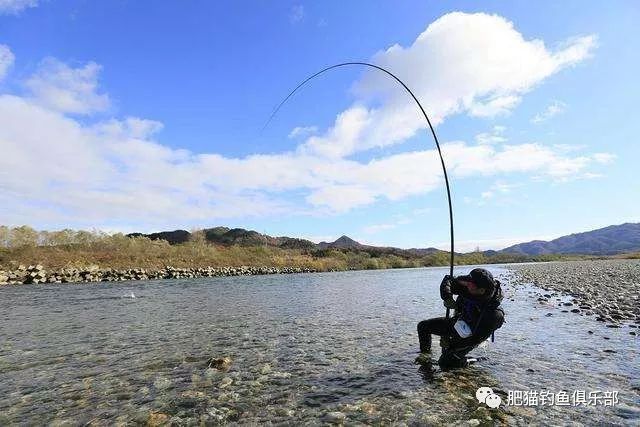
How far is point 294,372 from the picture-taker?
340 inches

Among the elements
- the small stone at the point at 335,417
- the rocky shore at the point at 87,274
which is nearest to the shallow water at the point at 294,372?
the small stone at the point at 335,417

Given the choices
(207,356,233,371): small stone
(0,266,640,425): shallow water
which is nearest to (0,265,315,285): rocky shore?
(0,266,640,425): shallow water

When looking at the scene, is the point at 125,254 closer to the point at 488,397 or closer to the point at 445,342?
the point at 445,342

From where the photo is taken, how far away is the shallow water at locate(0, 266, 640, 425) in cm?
628

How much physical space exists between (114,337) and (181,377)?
5937 mm

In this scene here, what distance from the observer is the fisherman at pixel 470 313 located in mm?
7820

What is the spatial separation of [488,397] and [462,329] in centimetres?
144

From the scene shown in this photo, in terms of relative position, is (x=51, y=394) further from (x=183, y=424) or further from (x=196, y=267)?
(x=196, y=267)

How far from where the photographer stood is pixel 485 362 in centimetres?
920

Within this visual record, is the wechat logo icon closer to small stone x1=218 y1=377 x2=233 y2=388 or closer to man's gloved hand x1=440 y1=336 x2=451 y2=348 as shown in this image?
man's gloved hand x1=440 y1=336 x2=451 y2=348

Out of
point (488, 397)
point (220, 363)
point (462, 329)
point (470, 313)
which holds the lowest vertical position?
point (488, 397)

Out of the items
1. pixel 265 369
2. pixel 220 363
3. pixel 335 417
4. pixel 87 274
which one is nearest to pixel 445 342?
pixel 335 417

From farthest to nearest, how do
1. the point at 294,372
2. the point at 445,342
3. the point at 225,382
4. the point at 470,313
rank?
the point at 445,342, the point at 294,372, the point at 470,313, the point at 225,382

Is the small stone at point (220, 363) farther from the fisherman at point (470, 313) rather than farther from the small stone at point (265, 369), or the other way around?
the fisherman at point (470, 313)
